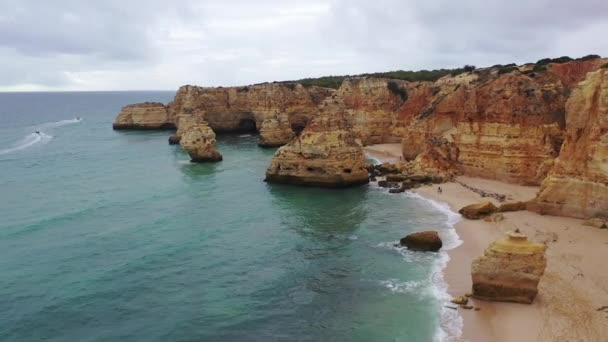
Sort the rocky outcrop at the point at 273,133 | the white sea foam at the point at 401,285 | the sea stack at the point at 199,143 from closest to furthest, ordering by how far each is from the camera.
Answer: the white sea foam at the point at 401,285 < the sea stack at the point at 199,143 < the rocky outcrop at the point at 273,133

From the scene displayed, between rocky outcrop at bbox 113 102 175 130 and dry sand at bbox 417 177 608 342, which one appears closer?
dry sand at bbox 417 177 608 342

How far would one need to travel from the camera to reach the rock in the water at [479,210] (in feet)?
105

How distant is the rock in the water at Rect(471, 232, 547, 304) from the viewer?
19.4 meters

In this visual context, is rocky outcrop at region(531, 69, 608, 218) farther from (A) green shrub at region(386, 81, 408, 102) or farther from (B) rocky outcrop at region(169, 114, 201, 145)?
(B) rocky outcrop at region(169, 114, 201, 145)

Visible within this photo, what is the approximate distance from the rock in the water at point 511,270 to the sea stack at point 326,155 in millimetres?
21911

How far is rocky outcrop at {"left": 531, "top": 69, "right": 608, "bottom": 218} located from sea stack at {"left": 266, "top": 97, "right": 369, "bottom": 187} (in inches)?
604

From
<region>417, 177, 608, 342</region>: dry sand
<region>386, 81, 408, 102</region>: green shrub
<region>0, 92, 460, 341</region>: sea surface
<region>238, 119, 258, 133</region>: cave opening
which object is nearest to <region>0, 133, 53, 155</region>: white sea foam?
<region>0, 92, 460, 341</region>: sea surface

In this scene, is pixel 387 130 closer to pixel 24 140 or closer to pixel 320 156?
pixel 320 156

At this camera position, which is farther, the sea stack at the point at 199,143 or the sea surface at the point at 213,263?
the sea stack at the point at 199,143

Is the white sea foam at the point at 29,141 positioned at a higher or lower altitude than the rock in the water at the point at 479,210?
higher

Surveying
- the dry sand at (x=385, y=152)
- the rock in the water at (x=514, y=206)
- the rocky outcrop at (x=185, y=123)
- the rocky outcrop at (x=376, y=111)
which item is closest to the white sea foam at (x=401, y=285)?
the rock in the water at (x=514, y=206)

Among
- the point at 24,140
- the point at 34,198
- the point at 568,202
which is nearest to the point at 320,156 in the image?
the point at 568,202

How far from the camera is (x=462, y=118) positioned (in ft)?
143

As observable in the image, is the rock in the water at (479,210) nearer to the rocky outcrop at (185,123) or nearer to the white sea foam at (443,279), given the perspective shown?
the white sea foam at (443,279)
